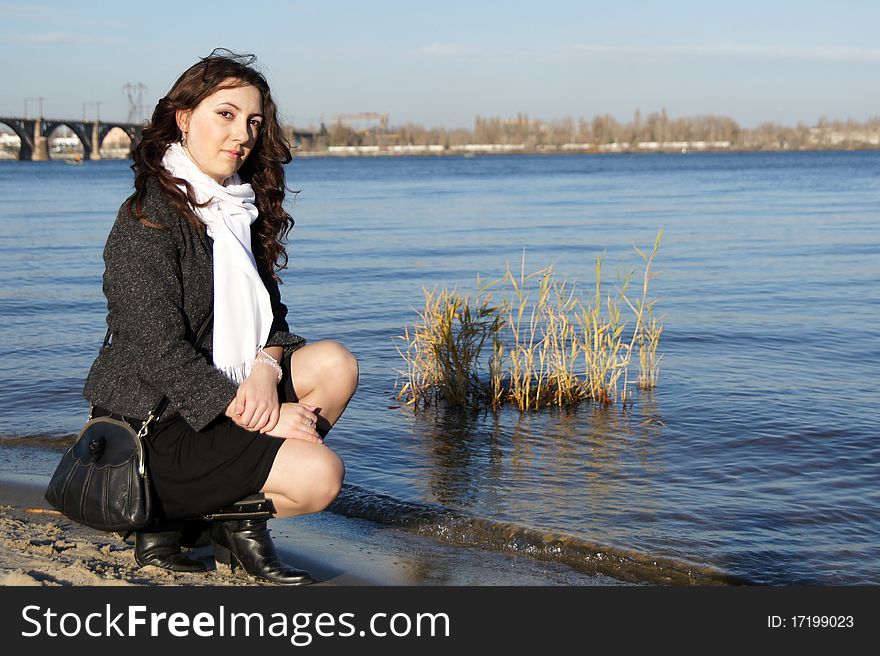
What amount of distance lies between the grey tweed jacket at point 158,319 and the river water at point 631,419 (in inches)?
A: 78.7

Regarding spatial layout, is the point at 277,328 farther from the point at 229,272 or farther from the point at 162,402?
the point at 162,402

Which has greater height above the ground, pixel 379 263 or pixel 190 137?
pixel 190 137

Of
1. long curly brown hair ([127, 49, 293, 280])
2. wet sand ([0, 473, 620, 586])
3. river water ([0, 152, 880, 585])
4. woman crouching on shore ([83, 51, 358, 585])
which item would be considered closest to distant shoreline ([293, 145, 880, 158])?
river water ([0, 152, 880, 585])

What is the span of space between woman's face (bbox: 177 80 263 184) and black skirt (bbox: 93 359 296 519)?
0.96 metres

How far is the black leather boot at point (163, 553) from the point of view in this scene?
3.97 meters

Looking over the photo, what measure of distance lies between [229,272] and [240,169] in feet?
1.94

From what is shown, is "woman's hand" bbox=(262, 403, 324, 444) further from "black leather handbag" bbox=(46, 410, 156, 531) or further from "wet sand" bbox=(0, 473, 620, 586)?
"wet sand" bbox=(0, 473, 620, 586)

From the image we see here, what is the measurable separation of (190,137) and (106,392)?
98 cm

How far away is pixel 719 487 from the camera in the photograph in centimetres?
624

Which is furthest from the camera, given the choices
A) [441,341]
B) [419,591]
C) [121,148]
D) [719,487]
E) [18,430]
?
[121,148]

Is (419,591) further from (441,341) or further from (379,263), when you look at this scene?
(379,263)

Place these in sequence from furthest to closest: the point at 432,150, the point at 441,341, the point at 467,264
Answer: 1. the point at 432,150
2. the point at 467,264
3. the point at 441,341

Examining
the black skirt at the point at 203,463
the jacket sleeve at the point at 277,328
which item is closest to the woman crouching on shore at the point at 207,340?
the black skirt at the point at 203,463

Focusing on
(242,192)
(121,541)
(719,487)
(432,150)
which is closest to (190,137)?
(242,192)
